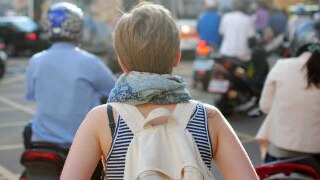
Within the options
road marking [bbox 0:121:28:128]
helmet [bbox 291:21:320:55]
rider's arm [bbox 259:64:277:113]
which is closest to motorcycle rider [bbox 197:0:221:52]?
road marking [bbox 0:121:28:128]

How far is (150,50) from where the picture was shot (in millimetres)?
Result: 2299

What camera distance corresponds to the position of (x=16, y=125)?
10070 mm

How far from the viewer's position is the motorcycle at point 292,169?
4.19m

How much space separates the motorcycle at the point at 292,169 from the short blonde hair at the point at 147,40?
2.04 m

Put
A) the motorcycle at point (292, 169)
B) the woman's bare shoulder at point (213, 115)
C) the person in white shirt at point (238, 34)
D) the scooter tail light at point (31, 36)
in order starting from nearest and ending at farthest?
the woman's bare shoulder at point (213, 115) < the motorcycle at point (292, 169) < the person in white shirt at point (238, 34) < the scooter tail light at point (31, 36)

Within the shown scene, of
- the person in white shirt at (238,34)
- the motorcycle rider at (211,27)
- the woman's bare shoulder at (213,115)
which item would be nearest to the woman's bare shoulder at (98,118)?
the woman's bare shoulder at (213,115)

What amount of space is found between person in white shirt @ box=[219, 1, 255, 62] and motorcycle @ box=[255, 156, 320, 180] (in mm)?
6552

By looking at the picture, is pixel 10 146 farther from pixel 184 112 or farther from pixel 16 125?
pixel 184 112

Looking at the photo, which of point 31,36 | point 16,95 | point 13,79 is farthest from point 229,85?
point 31,36

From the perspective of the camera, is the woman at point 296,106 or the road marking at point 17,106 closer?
the woman at point 296,106

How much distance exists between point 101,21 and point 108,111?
1856 cm

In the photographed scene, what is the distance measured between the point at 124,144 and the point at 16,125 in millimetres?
A: 8054

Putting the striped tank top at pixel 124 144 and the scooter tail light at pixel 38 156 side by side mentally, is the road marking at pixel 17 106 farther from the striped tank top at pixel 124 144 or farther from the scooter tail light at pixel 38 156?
the striped tank top at pixel 124 144

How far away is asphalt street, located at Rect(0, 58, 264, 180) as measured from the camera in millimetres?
7464
